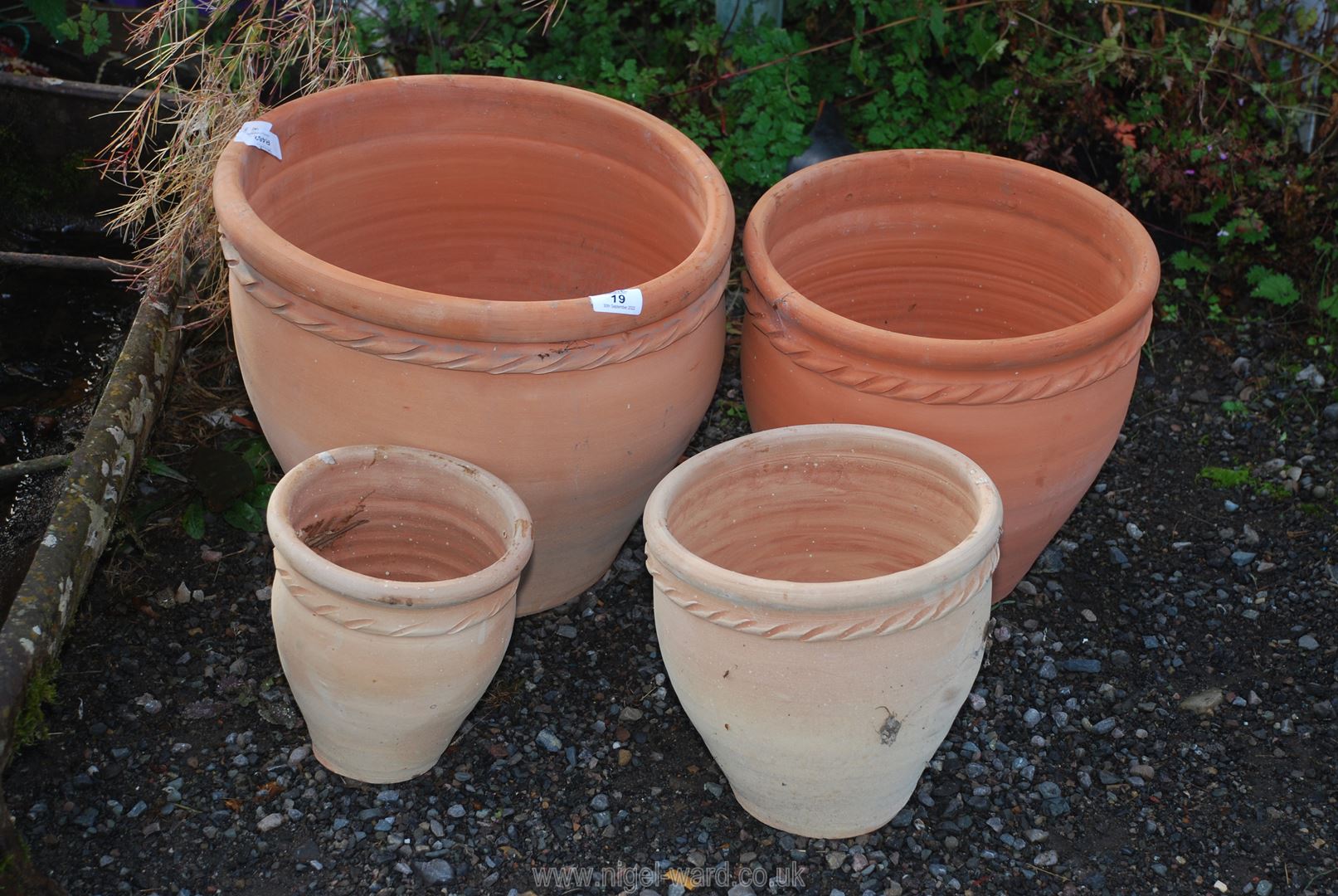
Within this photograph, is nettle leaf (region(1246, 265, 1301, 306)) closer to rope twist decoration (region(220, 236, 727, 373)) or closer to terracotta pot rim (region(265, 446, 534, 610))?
rope twist decoration (region(220, 236, 727, 373))

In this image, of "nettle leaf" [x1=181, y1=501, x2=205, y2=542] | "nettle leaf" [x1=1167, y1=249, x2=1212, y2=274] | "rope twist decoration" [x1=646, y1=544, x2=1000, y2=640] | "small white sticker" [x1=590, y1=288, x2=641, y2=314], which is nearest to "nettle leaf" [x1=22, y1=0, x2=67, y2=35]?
"nettle leaf" [x1=181, y1=501, x2=205, y2=542]

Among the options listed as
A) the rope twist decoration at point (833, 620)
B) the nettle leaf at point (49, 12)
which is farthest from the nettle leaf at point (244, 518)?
the nettle leaf at point (49, 12)

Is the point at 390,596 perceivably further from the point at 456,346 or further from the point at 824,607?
the point at 824,607

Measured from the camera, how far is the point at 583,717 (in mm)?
2541

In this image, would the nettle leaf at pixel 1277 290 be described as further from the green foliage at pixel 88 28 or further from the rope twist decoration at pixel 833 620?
the green foliage at pixel 88 28

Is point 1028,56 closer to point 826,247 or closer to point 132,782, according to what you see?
point 826,247

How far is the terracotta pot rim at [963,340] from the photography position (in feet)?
7.59

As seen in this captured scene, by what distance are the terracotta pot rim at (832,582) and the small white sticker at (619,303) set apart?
27 centimetres

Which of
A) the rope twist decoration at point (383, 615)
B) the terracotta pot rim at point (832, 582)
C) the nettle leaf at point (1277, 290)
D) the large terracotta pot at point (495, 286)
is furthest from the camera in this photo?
the nettle leaf at point (1277, 290)

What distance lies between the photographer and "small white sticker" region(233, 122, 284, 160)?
97.0 inches

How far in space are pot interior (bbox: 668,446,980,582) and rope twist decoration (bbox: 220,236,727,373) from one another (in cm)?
26

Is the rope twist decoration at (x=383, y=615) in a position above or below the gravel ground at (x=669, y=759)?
above

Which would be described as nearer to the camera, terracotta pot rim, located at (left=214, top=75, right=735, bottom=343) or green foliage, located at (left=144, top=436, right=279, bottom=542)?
terracotta pot rim, located at (left=214, top=75, right=735, bottom=343)

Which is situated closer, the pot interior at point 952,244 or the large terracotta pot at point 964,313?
the large terracotta pot at point 964,313
